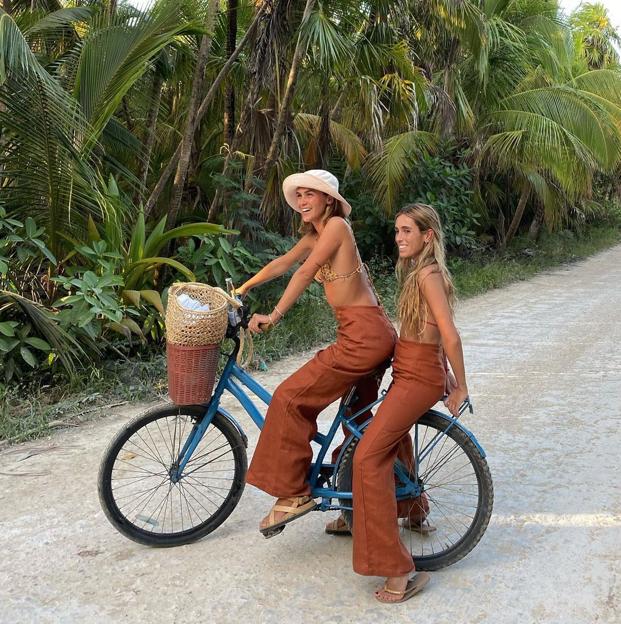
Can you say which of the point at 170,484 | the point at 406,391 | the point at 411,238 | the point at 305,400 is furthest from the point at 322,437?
the point at 411,238

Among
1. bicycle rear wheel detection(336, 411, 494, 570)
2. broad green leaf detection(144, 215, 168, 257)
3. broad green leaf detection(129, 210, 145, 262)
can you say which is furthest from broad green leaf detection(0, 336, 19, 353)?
bicycle rear wheel detection(336, 411, 494, 570)

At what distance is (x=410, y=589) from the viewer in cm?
302

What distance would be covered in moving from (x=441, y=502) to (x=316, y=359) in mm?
1155

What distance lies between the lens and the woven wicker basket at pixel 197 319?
302cm

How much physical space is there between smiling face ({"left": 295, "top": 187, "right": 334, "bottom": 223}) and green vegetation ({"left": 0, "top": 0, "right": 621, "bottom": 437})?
2763 mm

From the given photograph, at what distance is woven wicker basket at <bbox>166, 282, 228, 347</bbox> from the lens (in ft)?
9.89

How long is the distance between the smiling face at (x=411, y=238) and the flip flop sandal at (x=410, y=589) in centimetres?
134

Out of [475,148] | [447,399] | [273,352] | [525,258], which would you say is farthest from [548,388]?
[525,258]

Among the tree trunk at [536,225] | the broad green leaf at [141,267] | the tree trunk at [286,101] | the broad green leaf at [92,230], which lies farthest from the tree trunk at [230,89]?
the tree trunk at [536,225]

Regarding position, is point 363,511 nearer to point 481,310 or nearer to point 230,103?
point 230,103

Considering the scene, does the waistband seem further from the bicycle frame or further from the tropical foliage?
the tropical foliage

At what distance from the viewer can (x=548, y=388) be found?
6156mm

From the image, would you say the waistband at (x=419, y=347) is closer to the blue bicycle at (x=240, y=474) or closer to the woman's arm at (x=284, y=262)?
the blue bicycle at (x=240, y=474)

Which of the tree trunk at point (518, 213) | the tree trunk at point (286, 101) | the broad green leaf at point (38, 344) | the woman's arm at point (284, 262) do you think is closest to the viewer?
the woman's arm at point (284, 262)
